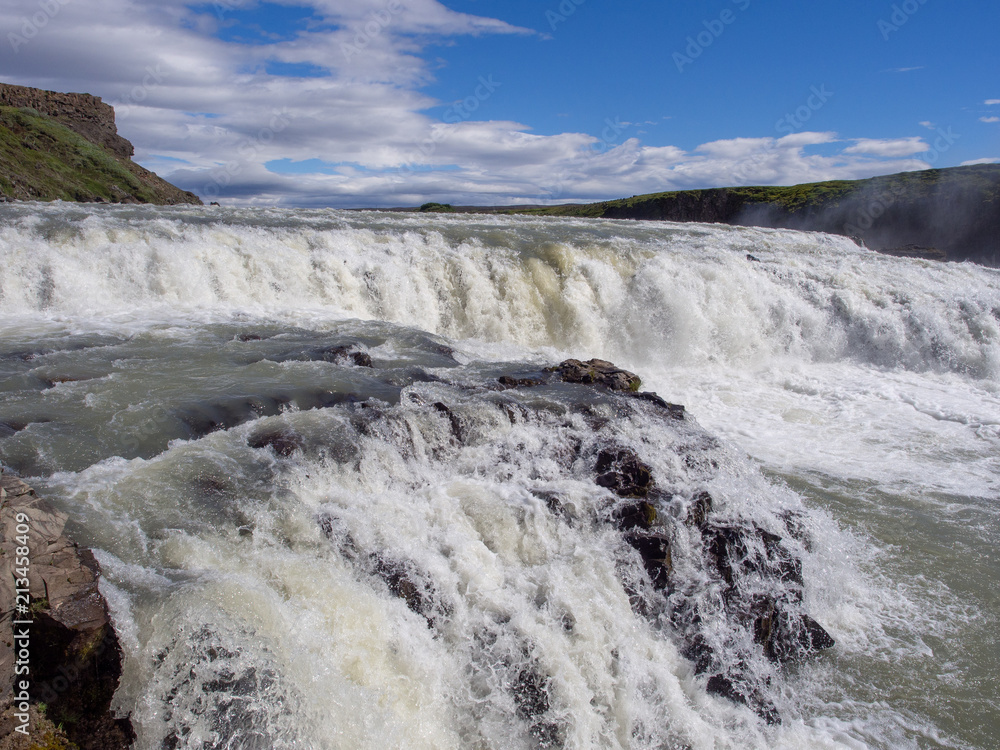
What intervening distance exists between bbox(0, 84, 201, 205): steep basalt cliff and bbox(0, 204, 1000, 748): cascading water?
28.9 m

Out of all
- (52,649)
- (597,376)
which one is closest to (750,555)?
(597,376)

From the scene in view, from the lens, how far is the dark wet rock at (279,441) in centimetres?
637

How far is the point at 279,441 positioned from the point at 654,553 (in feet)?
13.5

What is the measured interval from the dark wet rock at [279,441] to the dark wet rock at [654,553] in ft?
11.9

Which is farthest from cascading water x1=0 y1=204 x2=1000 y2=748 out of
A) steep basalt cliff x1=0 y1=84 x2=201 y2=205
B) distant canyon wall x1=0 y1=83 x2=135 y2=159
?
distant canyon wall x1=0 y1=83 x2=135 y2=159

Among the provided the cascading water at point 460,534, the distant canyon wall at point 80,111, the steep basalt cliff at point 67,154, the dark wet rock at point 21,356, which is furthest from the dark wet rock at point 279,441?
the distant canyon wall at point 80,111

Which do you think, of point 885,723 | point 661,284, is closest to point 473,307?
point 661,284

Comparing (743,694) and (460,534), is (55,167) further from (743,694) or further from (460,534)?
(743,694)

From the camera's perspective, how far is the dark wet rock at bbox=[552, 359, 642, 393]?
9680 millimetres

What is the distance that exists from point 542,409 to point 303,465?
3.31 m

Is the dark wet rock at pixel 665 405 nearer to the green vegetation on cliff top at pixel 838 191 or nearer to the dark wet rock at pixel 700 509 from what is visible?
the dark wet rock at pixel 700 509

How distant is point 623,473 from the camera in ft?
23.2

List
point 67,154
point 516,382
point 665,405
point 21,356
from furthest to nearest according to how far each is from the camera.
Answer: point 67,154, point 516,382, point 665,405, point 21,356

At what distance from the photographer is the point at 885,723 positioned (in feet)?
17.1
